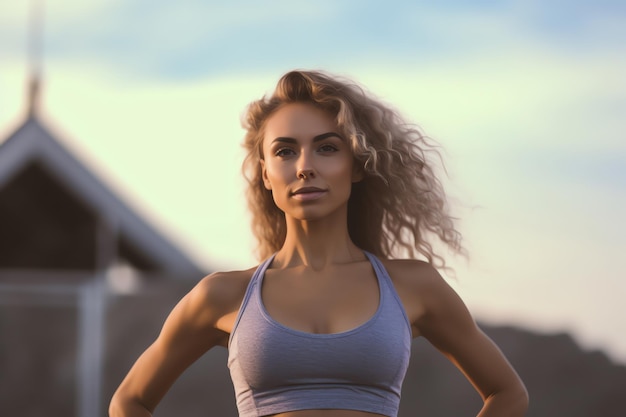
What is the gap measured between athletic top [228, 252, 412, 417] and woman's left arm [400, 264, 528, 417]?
0.24m

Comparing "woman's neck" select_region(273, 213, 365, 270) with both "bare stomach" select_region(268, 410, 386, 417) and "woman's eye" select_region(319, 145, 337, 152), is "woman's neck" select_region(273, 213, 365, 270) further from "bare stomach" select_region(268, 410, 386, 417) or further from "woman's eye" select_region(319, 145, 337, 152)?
"bare stomach" select_region(268, 410, 386, 417)

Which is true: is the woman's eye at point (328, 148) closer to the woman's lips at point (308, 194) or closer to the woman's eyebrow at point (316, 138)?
the woman's eyebrow at point (316, 138)

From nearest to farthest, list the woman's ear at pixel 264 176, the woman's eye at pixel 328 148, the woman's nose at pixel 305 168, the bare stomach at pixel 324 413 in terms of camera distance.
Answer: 1. the bare stomach at pixel 324 413
2. the woman's nose at pixel 305 168
3. the woman's eye at pixel 328 148
4. the woman's ear at pixel 264 176

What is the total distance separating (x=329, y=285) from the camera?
14.0ft

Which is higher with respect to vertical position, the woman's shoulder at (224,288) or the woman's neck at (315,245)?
the woman's neck at (315,245)

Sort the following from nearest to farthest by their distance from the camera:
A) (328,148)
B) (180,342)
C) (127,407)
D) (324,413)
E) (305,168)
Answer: (324,413) < (305,168) < (328,148) < (180,342) < (127,407)

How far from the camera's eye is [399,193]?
465 centimetres

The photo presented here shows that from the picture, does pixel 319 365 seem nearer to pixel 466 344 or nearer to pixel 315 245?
pixel 315 245

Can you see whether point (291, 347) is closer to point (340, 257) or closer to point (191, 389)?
point (340, 257)

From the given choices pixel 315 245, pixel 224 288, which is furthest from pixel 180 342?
pixel 315 245

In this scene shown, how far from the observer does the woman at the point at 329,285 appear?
408 cm

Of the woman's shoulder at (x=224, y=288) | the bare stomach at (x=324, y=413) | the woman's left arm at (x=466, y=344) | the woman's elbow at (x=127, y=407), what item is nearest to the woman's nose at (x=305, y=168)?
the woman's shoulder at (x=224, y=288)

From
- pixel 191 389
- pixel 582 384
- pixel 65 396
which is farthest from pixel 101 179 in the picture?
pixel 582 384

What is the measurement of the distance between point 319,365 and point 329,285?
0.35 meters
